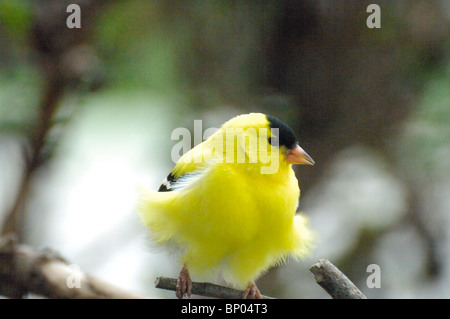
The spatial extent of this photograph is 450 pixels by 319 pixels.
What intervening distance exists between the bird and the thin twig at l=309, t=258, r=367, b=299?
0.44 meters

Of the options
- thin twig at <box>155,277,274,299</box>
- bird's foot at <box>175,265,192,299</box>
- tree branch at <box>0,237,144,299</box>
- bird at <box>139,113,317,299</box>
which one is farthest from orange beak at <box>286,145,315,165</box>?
tree branch at <box>0,237,144,299</box>

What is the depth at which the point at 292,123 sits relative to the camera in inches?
118

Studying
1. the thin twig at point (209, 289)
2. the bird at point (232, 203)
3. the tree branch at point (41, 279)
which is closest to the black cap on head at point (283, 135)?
the bird at point (232, 203)

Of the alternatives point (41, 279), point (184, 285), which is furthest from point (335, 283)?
point (41, 279)

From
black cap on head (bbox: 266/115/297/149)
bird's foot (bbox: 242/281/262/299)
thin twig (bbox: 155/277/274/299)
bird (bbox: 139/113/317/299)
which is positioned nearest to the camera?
thin twig (bbox: 155/277/274/299)

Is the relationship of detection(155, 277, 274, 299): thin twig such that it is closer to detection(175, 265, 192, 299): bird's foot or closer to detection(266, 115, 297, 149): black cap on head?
detection(175, 265, 192, 299): bird's foot

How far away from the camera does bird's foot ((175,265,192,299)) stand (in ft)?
6.61

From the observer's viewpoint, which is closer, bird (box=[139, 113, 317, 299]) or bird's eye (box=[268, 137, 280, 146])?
bird (box=[139, 113, 317, 299])

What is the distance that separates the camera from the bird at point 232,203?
6.19ft

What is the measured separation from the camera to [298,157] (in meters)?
1.98

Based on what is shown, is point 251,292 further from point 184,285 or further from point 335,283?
point 335,283

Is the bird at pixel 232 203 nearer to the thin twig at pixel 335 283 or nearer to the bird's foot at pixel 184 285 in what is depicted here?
the bird's foot at pixel 184 285

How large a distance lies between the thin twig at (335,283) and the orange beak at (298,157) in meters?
0.56
